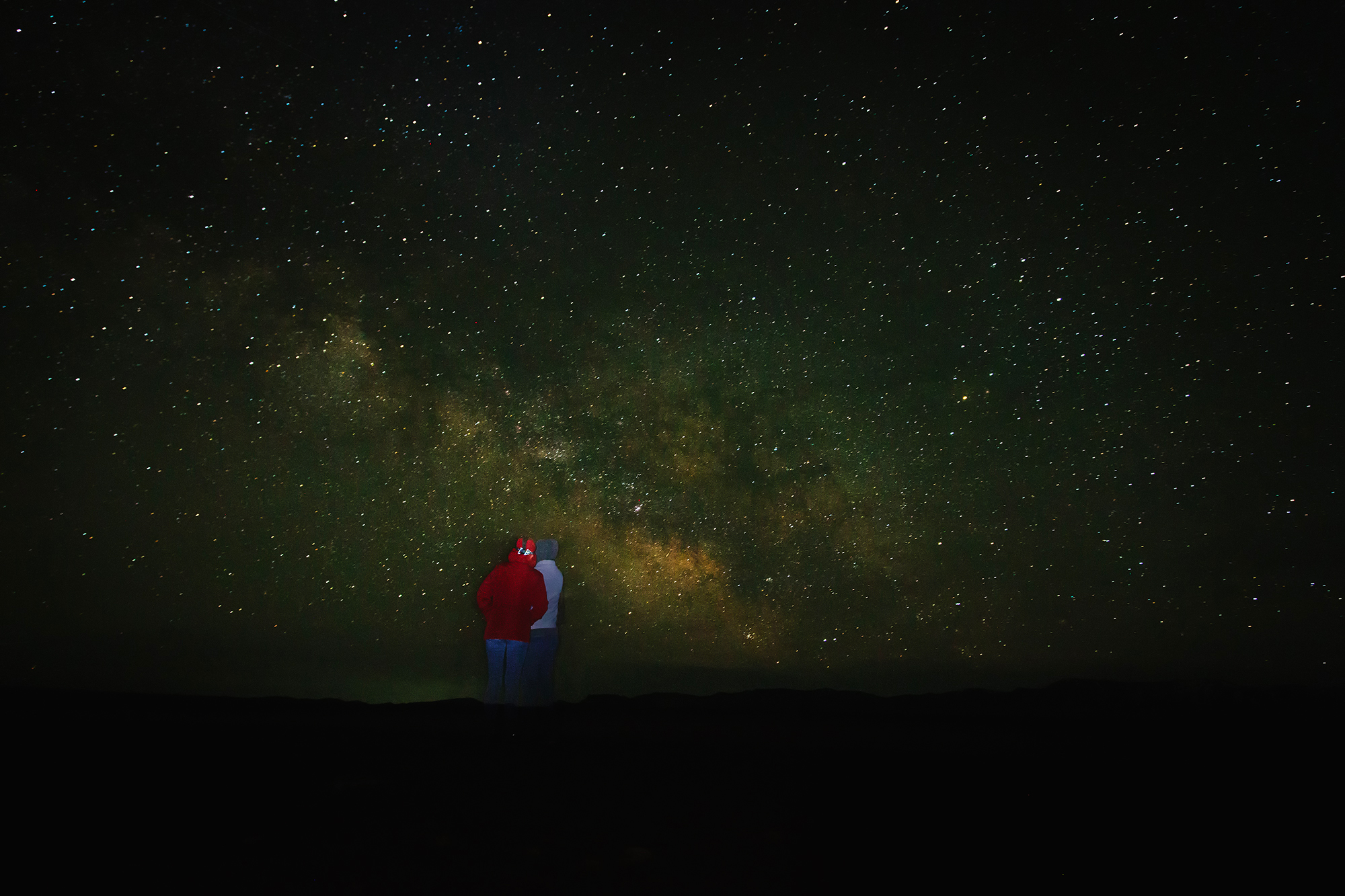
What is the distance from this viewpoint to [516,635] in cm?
474

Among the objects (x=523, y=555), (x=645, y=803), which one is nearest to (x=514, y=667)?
(x=523, y=555)

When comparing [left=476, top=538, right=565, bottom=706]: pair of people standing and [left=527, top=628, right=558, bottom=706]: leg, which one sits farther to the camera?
[left=527, top=628, right=558, bottom=706]: leg

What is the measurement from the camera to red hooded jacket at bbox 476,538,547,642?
15.6 ft

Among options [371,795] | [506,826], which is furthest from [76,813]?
[506,826]

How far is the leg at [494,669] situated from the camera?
484 centimetres

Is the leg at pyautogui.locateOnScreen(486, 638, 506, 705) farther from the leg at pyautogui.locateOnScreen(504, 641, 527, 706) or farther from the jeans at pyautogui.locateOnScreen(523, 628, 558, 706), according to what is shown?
the jeans at pyautogui.locateOnScreen(523, 628, 558, 706)

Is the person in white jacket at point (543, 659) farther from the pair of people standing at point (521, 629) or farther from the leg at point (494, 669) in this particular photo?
the leg at point (494, 669)

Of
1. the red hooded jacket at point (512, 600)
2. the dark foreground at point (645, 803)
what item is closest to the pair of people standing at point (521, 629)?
the red hooded jacket at point (512, 600)

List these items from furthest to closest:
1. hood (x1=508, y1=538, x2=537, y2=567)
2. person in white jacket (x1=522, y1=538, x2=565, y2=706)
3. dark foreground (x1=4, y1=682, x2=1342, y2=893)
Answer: person in white jacket (x1=522, y1=538, x2=565, y2=706), hood (x1=508, y1=538, x2=537, y2=567), dark foreground (x1=4, y1=682, x2=1342, y2=893)

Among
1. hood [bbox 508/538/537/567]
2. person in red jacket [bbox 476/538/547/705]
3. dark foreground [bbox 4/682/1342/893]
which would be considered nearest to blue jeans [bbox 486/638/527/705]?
person in red jacket [bbox 476/538/547/705]

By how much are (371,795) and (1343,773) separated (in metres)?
4.54

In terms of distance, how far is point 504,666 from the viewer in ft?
16.1

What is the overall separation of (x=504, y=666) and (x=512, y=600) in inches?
21.6

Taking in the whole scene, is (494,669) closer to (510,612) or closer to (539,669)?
(539,669)
